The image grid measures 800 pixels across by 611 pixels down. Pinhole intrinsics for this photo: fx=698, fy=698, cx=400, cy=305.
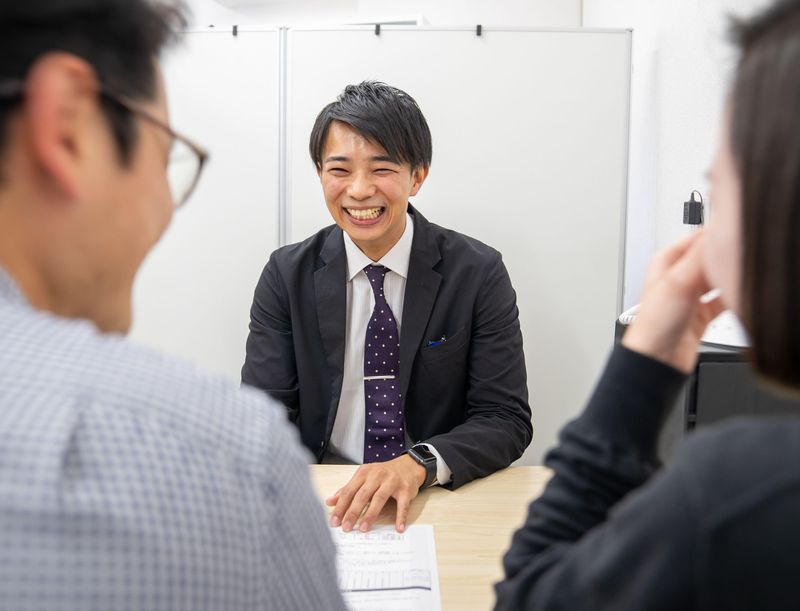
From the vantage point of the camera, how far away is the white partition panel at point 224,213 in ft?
7.47

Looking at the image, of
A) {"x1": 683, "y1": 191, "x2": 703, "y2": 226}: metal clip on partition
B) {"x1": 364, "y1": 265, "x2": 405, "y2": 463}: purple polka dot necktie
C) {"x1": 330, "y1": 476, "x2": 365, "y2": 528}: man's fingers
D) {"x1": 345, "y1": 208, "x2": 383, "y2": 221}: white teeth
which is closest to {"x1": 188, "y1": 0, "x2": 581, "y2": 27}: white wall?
{"x1": 683, "y1": 191, "x2": 703, "y2": 226}: metal clip on partition

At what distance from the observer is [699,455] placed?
0.39 metres

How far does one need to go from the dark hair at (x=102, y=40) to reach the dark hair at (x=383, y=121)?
113 centimetres

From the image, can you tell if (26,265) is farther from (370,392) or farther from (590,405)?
(370,392)

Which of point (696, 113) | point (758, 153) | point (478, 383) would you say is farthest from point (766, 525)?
point (696, 113)

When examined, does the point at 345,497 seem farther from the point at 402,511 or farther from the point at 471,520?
the point at 471,520

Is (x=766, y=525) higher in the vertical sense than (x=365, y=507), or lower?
higher

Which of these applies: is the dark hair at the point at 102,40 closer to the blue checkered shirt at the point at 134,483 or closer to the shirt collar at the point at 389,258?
the blue checkered shirt at the point at 134,483

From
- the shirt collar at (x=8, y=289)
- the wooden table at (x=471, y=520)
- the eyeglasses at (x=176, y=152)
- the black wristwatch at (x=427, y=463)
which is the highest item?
the eyeglasses at (x=176, y=152)

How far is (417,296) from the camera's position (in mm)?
1666

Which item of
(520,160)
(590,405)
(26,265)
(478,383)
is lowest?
(478,383)

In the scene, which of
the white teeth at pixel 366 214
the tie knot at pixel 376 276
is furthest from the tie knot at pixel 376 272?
the white teeth at pixel 366 214

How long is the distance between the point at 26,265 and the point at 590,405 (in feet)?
1.53

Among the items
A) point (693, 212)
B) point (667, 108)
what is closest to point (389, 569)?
point (693, 212)
